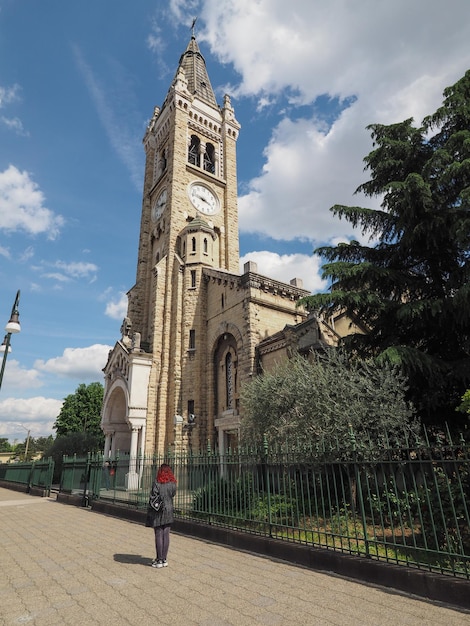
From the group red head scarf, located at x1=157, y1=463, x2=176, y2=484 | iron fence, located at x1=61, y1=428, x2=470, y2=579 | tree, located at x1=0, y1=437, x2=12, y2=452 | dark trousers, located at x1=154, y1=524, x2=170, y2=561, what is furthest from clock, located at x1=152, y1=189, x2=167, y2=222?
tree, located at x1=0, y1=437, x2=12, y2=452

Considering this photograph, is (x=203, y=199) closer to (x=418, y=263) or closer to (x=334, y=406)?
(x=418, y=263)

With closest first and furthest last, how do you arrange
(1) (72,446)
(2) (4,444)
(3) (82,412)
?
1. (1) (72,446)
2. (3) (82,412)
3. (2) (4,444)

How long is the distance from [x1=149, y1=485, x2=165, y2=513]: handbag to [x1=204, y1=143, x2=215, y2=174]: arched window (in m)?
31.1

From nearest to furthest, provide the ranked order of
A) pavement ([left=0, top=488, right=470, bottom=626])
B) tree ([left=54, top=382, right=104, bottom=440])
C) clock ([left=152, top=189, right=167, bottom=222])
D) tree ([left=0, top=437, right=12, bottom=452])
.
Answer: pavement ([left=0, top=488, right=470, bottom=626]), clock ([left=152, top=189, right=167, bottom=222]), tree ([left=54, top=382, right=104, bottom=440]), tree ([left=0, top=437, right=12, bottom=452])

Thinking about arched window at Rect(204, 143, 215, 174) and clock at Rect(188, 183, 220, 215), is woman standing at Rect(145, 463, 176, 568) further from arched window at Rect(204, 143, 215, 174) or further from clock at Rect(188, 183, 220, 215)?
arched window at Rect(204, 143, 215, 174)

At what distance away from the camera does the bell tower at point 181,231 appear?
75.2 feet

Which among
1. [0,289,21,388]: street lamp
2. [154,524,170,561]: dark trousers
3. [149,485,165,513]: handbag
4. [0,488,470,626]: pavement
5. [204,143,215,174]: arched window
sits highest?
[204,143,215,174]: arched window

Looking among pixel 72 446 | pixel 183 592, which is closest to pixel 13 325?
pixel 183 592

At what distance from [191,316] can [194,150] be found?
1722cm

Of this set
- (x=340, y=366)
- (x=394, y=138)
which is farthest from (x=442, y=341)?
(x=394, y=138)

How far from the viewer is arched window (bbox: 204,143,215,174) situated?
33.6 m

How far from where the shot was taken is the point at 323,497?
6473mm

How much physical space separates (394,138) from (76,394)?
45867 mm

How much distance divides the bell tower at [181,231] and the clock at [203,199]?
0.09 m
